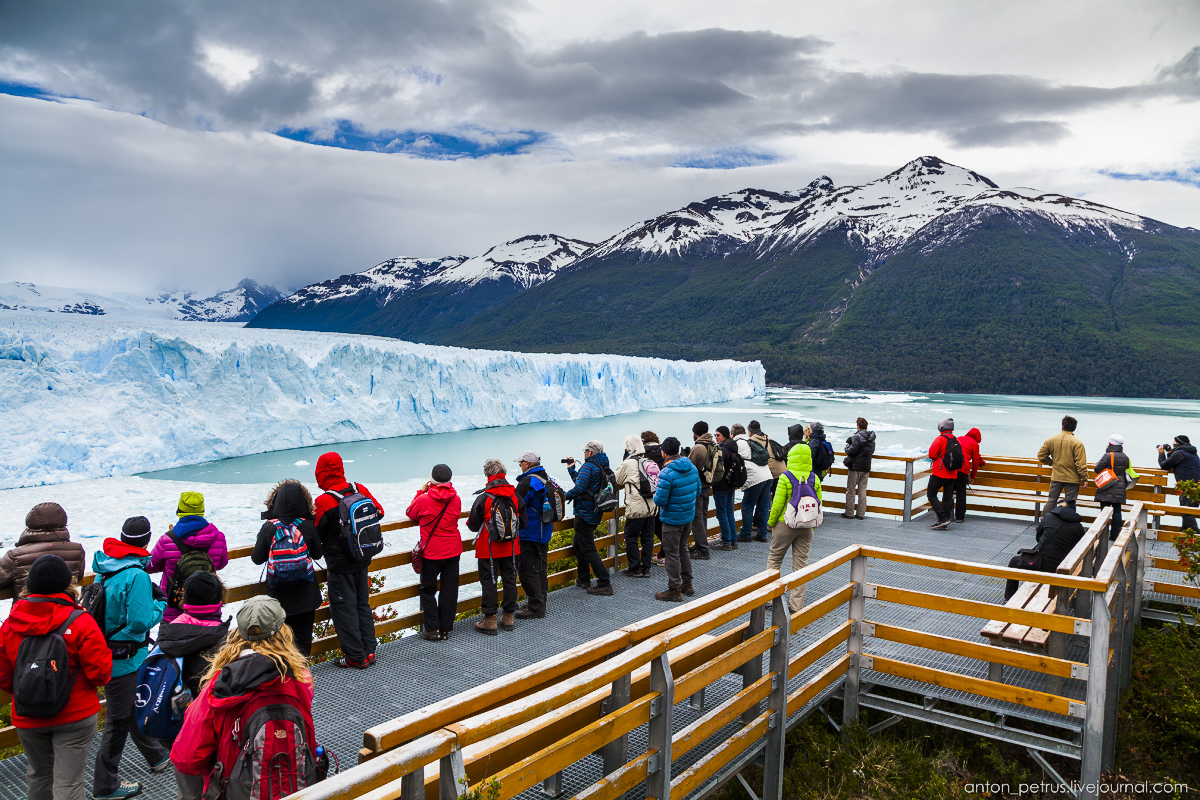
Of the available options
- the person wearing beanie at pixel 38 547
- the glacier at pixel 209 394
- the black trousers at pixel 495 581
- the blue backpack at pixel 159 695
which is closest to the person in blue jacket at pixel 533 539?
the black trousers at pixel 495 581

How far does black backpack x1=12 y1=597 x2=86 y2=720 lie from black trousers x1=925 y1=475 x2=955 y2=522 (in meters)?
8.73

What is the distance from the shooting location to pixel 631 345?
354 feet

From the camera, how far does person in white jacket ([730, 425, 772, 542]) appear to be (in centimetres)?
778

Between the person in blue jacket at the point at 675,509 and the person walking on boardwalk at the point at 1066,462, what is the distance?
453 cm

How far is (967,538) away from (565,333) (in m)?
125

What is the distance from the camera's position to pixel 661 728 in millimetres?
2479

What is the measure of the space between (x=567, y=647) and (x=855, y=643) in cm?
180

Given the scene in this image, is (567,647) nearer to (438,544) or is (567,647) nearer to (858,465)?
(438,544)

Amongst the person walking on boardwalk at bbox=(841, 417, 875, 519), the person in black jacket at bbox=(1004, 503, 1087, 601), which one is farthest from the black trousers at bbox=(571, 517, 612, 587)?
the person walking on boardwalk at bbox=(841, 417, 875, 519)

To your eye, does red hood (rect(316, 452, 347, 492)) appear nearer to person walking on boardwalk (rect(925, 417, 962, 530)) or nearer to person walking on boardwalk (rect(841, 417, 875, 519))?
person walking on boardwalk (rect(841, 417, 875, 519))

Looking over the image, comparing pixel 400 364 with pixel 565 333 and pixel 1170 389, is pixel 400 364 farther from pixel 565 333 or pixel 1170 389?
pixel 565 333

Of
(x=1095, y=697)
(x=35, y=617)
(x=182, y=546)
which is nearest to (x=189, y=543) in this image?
(x=182, y=546)

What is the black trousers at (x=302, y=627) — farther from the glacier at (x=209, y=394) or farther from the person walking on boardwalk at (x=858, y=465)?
the glacier at (x=209, y=394)

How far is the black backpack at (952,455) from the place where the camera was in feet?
27.8
